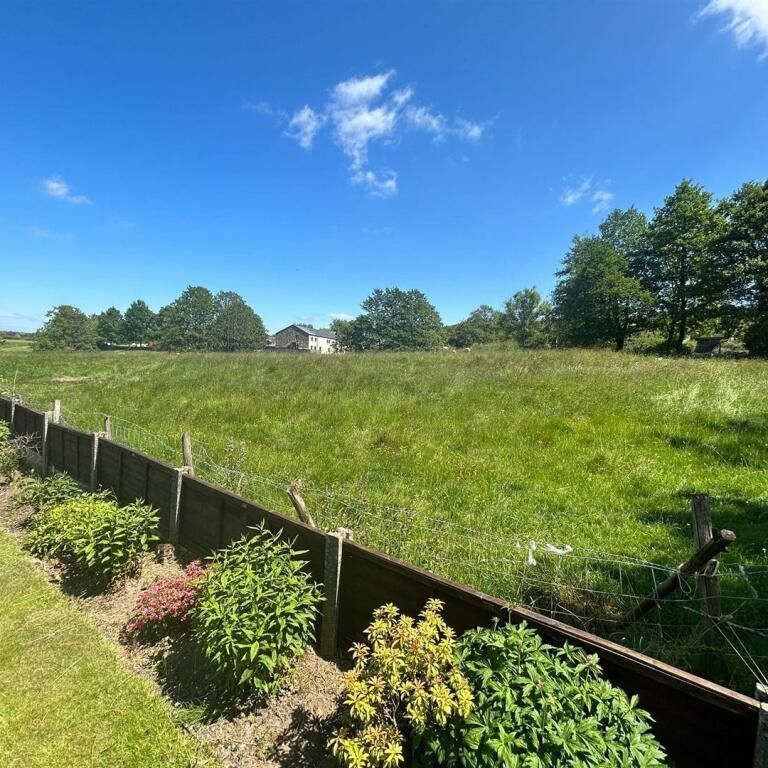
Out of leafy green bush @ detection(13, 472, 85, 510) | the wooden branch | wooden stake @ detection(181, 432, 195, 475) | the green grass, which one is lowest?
the green grass

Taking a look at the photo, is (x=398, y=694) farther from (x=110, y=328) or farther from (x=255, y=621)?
(x=110, y=328)

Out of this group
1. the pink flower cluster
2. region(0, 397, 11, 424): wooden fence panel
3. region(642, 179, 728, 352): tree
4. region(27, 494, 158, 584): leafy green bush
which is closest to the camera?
the pink flower cluster

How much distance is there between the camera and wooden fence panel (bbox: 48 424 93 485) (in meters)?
6.37

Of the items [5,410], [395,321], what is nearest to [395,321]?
[395,321]

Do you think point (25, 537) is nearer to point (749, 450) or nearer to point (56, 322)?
point (749, 450)

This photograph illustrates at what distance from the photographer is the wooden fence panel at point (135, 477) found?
16.2ft

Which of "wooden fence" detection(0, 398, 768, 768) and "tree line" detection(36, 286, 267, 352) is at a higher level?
"tree line" detection(36, 286, 267, 352)

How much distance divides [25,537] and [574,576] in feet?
22.7

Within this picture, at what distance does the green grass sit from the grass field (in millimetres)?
2136

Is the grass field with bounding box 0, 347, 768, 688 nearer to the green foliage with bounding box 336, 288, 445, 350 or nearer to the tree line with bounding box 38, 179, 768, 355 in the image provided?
the tree line with bounding box 38, 179, 768, 355

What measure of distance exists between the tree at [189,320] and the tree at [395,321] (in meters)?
30.6

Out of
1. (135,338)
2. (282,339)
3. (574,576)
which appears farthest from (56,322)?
(574,576)

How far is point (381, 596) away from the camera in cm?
301

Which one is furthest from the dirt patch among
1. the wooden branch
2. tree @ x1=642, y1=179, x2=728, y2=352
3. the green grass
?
tree @ x1=642, y1=179, x2=728, y2=352
